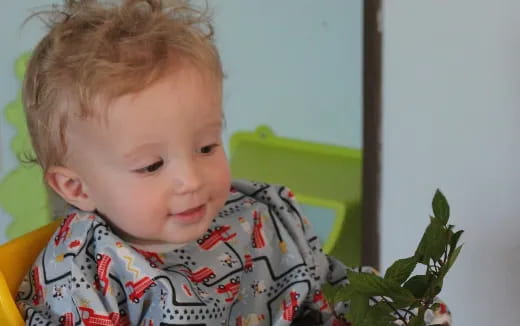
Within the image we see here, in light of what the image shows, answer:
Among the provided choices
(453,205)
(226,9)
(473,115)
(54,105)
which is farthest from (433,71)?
(54,105)

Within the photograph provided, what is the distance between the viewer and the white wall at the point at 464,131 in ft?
3.79

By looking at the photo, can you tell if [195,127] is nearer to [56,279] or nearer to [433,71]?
[56,279]

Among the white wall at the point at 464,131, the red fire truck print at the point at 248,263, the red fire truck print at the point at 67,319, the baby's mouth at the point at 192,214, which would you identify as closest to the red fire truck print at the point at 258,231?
the red fire truck print at the point at 248,263

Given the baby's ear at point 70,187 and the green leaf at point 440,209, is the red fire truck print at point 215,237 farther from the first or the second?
the green leaf at point 440,209

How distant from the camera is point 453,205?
1.24 m

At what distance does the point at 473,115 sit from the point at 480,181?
10 centimetres

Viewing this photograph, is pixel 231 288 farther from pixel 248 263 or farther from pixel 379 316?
→ pixel 379 316

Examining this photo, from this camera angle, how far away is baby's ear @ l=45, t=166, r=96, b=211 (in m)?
0.86

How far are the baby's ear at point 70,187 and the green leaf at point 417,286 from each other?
0.34 meters

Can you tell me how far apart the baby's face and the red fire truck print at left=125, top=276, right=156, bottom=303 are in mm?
48

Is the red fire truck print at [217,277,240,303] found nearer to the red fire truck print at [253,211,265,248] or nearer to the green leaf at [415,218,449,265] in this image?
the red fire truck print at [253,211,265,248]

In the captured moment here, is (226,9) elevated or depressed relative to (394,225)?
elevated

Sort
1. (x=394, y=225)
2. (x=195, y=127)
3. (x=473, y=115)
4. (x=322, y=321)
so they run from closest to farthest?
(x=195, y=127)
(x=322, y=321)
(x=473, y=115)
(x=394, y=225)

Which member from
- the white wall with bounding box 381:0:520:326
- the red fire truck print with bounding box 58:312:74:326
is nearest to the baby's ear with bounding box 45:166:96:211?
the red fire truck print with bounding box 58:312:74:326
